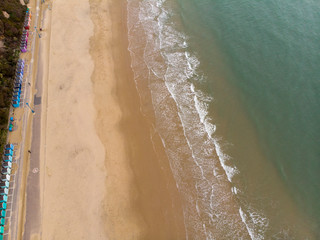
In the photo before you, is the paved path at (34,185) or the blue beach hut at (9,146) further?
the blue beach hut at (9,146)

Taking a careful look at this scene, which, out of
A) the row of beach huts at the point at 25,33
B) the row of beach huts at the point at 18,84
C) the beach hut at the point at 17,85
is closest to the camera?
the row of beach huts at the point at 18,84

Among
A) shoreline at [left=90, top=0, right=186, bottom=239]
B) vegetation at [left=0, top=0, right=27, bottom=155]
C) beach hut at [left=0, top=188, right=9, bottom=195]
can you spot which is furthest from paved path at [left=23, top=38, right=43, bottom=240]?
shoreline at [left=90, top=0, right=186, bottom=239]

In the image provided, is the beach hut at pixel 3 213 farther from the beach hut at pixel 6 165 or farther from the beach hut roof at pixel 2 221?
the beach hut at pixel 6 165

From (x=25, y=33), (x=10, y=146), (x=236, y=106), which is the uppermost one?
(x=25, y=33)

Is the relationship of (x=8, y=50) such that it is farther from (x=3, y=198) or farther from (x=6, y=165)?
(x=3, y=198)

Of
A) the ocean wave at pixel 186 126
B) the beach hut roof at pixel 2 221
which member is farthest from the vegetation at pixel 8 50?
the ocean wave at pixel 186 126

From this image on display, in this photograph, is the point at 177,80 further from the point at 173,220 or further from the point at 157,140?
the point at 173,220

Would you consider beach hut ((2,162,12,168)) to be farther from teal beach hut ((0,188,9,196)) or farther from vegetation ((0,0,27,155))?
teal beach hut ((0,188,9,196))

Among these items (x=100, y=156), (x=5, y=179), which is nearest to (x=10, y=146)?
(x=5, y=179)
